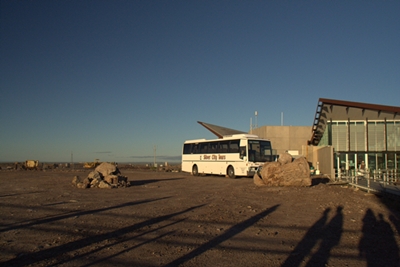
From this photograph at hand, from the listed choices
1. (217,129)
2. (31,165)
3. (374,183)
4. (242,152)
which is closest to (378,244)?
(374,183)

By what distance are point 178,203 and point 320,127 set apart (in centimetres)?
2877


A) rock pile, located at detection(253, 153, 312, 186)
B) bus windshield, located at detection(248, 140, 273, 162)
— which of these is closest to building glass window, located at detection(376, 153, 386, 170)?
bus windshield, located at detection(248, 140, 273, 162)

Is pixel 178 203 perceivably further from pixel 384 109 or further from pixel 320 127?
pixel 320 127

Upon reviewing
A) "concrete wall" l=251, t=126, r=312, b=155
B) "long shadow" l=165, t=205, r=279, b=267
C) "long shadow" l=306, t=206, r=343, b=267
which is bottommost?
"long shadow" l=306, t=206, r=343, b=267

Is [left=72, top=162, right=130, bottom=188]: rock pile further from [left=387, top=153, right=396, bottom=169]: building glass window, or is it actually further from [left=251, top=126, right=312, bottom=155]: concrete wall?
[left=251, top=126, right=312, bottom=155]: concrete wall

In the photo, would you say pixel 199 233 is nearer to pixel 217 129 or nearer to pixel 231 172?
pixel 231 172

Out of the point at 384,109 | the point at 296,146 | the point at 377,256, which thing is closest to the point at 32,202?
the point at 377,256

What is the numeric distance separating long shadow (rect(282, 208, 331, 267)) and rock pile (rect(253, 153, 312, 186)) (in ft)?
28.2

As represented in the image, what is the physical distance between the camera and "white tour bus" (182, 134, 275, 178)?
26031 millimetres

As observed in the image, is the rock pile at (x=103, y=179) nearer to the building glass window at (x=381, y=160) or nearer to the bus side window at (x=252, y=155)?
the bus side window at (x=252, y=155)

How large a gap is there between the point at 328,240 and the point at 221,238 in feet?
7.26

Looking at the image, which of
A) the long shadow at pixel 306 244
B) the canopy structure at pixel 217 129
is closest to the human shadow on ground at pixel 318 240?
the long shadow at pixel 306 244

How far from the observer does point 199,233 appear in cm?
767

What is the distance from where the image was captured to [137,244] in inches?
263
